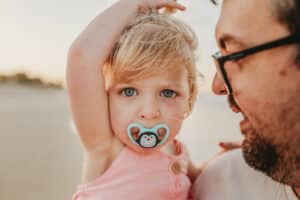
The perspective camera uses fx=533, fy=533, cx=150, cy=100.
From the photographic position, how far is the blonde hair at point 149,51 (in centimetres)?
134

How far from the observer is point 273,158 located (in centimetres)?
126

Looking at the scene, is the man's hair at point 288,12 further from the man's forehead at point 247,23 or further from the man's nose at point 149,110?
the man's nose at point 149,110

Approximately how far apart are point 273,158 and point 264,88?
0.56ft

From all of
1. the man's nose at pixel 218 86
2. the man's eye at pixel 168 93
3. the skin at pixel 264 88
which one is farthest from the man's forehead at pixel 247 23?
the man's eye at pixel 168 93

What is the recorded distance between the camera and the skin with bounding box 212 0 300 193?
3.84ft

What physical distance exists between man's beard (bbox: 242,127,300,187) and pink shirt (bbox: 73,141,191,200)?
223 millimetres

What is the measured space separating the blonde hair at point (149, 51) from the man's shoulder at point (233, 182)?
0.84 ft

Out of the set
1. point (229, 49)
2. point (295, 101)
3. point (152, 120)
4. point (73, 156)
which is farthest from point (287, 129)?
point (73, 156)

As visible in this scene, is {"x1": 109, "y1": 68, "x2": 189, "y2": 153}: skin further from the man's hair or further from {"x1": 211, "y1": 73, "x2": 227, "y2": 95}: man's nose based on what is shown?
the man's hair

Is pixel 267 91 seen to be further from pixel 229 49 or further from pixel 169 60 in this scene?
pixel 169 60

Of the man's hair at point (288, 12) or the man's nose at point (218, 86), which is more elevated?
the man's hair at point (288, 12)

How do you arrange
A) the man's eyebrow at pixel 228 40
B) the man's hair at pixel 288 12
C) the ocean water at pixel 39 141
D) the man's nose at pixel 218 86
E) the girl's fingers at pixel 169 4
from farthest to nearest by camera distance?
the ocean water at pixel 39 141 → the girl's fingers at pixel 169 4 → the man's nose at pixel 218 86 → the man's eyebrow at pixel 228 40 → the man's hair at pixel 288 12

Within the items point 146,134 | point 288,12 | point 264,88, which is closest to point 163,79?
point 146,134

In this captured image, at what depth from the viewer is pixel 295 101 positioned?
47.1 inches
